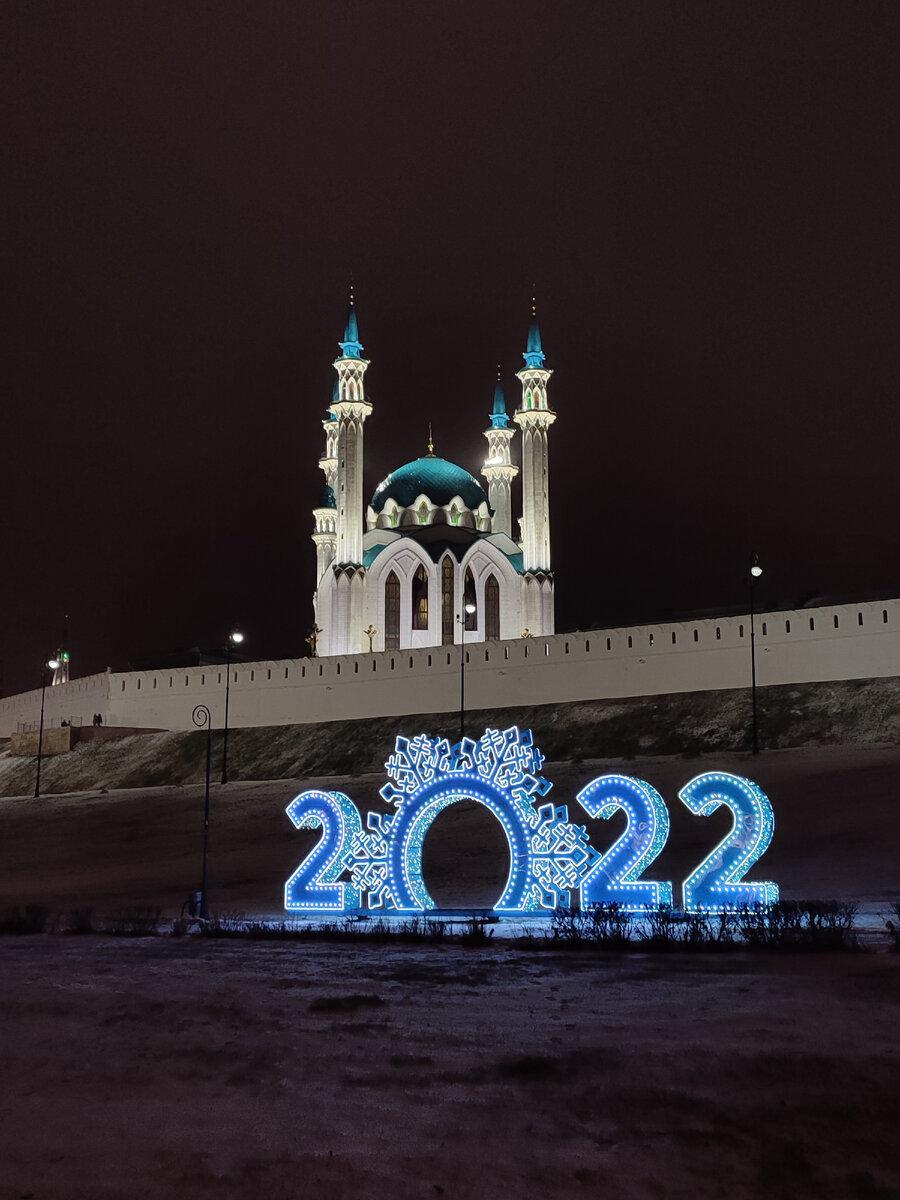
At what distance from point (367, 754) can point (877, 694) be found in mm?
19460

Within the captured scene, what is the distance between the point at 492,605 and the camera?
220ft

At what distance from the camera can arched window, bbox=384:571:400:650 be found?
65125 mm

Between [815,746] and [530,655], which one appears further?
[530,655]

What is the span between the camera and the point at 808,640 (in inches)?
1639

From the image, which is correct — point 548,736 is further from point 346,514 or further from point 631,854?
point 631,854

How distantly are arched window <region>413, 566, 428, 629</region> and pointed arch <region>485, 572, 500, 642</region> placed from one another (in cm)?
350

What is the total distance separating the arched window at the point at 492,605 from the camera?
66.4 m

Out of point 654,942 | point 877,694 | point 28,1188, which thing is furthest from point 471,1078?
point 877,694

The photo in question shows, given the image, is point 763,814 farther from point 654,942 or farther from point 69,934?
point 69,934

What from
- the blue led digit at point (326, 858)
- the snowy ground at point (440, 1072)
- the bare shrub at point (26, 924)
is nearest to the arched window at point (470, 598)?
the blue led digit at point (326, 858)

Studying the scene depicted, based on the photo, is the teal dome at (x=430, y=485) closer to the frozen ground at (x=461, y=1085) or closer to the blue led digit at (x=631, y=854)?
the blue led digit at (x=631, y=854)

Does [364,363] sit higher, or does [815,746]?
[364,363]

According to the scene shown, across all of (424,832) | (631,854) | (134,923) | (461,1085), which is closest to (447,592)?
(424,832)

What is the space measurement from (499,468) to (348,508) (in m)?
14.7
